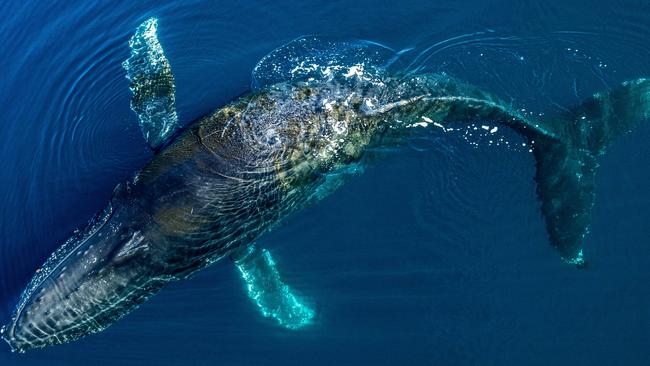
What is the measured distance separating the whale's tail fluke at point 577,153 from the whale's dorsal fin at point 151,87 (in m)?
8.16

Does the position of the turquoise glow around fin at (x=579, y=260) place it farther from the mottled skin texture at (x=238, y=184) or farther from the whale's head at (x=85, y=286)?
the whale's head at (x=85, y=286)

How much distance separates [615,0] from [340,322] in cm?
1003

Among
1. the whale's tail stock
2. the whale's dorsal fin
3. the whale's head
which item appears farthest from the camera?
the whale's dorsal fin

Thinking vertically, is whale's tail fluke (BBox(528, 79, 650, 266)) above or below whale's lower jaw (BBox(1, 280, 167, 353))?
below

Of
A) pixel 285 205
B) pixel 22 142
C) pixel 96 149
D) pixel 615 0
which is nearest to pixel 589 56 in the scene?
pixel 615 0

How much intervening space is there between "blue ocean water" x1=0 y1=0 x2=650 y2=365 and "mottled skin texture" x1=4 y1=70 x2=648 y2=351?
1.88 feet

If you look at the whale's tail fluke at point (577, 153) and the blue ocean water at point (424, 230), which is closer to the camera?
the blue ocean water at point (424, 230)

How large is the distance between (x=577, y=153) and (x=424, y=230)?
11.7ft

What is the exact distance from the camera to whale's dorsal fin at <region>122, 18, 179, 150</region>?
1361 centimetres

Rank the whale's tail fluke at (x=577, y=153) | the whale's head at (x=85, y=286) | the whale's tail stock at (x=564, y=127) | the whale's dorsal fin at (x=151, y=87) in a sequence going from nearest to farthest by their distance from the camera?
the whale's head at (x=85, y=286) < the whale's tail fluke at (x=577, y=153) < the whale's tail stock at (x=564, y=127) < the whale's dorsal fin at (x=151, y=87)

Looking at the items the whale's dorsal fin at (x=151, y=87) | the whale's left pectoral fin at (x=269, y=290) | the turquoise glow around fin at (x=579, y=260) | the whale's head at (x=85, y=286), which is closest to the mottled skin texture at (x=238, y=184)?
the whale's head at (x=85, y=286)

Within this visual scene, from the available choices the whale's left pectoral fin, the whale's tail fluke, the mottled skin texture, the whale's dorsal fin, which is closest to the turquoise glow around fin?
the whale's tail fluke

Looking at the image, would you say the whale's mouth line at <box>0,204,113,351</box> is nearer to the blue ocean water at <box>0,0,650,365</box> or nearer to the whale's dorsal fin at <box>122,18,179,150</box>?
the blue ocean water at <box>0,0,650,365</box>

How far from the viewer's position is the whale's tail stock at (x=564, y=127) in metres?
12.1
